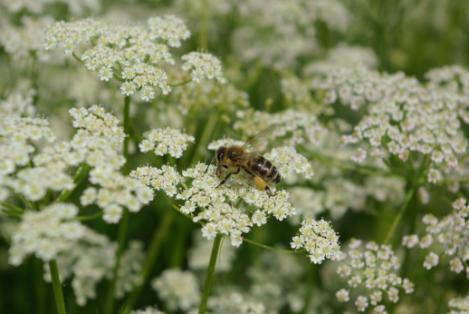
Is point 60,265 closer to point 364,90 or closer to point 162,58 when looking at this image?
point 162,58

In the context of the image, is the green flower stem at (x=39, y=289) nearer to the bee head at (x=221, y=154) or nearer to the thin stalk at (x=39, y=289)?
the thin stalk at (x=39, y=289)

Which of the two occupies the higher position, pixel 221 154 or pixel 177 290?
pixel 221 154

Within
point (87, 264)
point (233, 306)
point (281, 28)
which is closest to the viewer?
point (233, 306)

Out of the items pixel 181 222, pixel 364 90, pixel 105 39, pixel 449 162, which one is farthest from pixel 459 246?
pixel 105 39

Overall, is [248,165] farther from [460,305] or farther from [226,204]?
[460,305]

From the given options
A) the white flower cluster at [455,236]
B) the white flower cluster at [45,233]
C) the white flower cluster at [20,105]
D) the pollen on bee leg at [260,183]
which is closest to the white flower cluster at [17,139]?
the white flower cluster at [45,233]

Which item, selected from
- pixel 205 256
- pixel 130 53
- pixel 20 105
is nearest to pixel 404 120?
pixel 130 53
